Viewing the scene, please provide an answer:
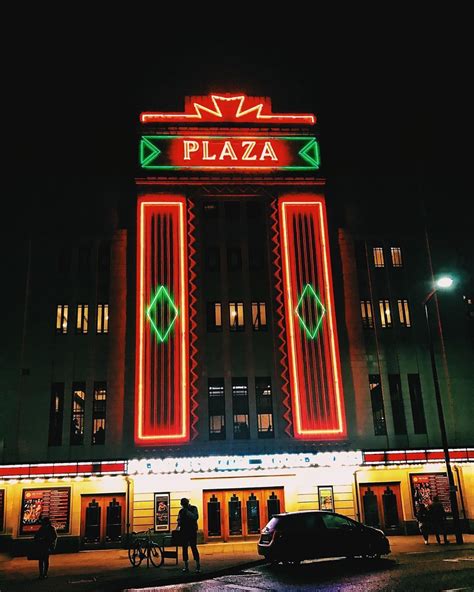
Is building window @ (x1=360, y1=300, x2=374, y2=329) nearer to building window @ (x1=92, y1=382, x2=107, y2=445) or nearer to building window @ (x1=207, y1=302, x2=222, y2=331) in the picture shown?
building window @ (x1=207, y1=302, x2=222, y2=331)

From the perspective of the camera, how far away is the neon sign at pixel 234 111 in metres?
32.0

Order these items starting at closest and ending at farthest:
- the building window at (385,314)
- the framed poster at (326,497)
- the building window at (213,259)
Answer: the framed poster at (326,497) → the building window at (213,259) → the building window at (385,314)

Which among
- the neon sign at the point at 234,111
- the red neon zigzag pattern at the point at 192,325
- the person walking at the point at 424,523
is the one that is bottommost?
the person walking at the point at 424,523

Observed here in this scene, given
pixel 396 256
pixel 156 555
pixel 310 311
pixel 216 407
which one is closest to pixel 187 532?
pixel 156 555

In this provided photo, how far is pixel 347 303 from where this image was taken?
2928 centimetres

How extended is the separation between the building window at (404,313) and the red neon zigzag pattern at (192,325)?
11139 mm

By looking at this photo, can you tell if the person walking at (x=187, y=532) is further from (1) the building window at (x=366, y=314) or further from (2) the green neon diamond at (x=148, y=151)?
(2) the green neon diamond at (x=148, y=151)

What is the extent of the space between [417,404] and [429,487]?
406 centimetres

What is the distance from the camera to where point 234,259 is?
96.7ft

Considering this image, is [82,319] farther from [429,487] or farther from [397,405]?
[429,487]

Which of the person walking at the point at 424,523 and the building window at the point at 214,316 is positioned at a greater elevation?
the building window at the point at 214,316

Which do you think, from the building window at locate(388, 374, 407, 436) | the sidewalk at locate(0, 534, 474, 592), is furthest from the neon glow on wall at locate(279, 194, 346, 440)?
the sidewalk at locate(0, 534, 474, 592)

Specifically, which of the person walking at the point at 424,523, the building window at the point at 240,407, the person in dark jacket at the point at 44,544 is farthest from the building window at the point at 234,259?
the person in dark jacket at the point at 44,544

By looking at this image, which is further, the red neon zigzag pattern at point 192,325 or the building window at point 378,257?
the building window at point 378,257
